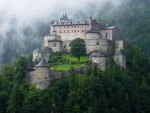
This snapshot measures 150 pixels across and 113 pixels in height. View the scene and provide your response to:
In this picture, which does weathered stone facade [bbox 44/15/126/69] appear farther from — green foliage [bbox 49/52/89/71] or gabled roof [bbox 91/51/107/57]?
gabled roof [bbox 91/51/107/57]

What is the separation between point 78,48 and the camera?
98.7 metres

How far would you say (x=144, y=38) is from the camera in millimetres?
148500

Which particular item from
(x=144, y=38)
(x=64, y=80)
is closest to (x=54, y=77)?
(x=64, y=80)

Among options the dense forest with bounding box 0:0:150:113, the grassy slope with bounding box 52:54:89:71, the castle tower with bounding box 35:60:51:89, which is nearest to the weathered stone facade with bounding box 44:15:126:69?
the grassy slope with bounding box 52:54:89:71

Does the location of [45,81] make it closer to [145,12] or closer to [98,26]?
[98,26]

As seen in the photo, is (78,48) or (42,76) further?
(78,48)

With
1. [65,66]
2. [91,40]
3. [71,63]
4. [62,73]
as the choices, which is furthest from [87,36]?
[62,73]

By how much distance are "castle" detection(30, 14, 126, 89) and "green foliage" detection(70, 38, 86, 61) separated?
3.38ft

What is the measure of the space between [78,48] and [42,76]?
12.6 metres

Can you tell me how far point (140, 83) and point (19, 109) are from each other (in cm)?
2311

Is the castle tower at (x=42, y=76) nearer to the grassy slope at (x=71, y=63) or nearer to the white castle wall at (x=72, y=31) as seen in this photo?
the grassy slope at (x=71, y=63)

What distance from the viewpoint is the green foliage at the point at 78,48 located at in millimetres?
98750

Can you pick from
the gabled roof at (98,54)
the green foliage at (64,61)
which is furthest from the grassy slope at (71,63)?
the gabled roof at (98,54)

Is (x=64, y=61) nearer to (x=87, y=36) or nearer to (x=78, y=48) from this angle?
(x=78, y=48)
